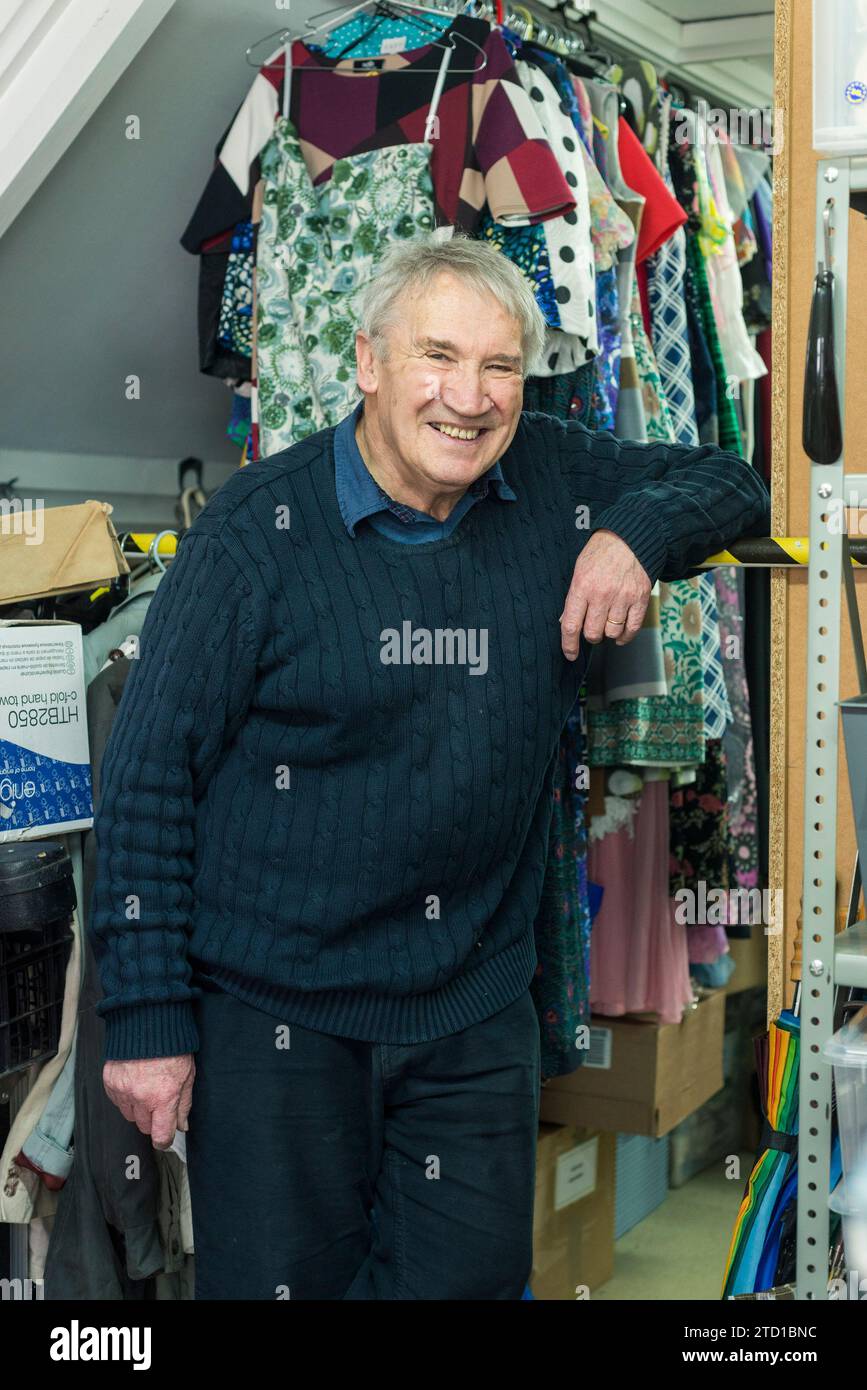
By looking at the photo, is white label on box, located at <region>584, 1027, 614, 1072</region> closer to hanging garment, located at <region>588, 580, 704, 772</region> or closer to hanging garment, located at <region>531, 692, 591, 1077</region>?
hanging garment, located at <region>531, 692, 591, 1077</region>

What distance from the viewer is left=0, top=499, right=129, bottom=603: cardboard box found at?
1.86 metres

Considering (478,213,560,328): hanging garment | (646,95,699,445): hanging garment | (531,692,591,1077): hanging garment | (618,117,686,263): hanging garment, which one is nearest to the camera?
(478,213,560,328): hanging garment

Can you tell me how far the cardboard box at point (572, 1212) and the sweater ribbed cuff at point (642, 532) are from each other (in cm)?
→ 139

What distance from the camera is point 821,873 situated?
1.35 metres

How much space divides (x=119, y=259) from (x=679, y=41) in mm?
1294

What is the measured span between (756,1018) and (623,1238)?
0.74 m

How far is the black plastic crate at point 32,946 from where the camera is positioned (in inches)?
65.5

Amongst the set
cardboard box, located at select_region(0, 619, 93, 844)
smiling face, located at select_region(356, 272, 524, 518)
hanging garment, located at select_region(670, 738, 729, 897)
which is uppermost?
smiling face, located at select_region(356, 272, 524, 518)

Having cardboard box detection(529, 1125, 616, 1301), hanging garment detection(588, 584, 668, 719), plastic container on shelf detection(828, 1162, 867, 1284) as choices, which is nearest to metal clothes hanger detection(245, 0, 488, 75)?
hanging garment detection(588, 584, 668, 719)

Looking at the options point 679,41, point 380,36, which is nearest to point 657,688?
point 380,36

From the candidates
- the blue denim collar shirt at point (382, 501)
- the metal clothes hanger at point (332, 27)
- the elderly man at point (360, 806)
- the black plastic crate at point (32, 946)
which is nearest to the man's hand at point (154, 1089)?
the elderly man at point (360, 806)

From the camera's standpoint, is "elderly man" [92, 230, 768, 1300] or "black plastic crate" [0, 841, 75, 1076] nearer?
"elderly man" [92, 230, 768, 1300]

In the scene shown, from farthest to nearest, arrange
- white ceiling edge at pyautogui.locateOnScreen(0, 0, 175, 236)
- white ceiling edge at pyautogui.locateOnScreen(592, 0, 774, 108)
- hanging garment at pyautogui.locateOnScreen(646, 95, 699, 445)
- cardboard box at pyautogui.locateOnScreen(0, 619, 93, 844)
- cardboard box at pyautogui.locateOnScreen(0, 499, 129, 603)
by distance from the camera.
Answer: white ceiling edge at pyautogui.locateOnScreen(592, 0, 774, 108) < hanging garment at pyautogui.locateOnScreen(646, 95, 699, 445) < white ceiling edge at pyautogui.locateOnScreen(0, 0, 175, 236) < cardboard box at pyautogui.locateOnScreen(0, 499, 129, 603) < cardboard box at pyautogui.locateOnScreen(0, 619, 93, 844)

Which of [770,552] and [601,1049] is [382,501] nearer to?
[770,552]
